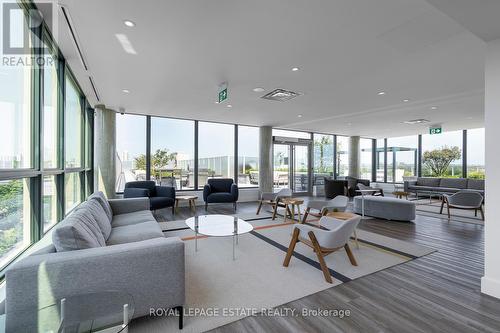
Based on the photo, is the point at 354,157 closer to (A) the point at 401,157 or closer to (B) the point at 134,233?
(A) the point at 401,157

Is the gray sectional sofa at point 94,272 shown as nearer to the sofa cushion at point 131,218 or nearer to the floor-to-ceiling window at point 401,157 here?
the sofa cushion at point 131,218

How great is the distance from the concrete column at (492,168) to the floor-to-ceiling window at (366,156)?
32.1 ft

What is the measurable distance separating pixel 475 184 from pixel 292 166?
626cm

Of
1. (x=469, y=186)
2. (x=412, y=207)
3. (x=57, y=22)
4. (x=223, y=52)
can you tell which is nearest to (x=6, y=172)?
(x=57, y=22)

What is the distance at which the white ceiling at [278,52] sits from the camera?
212 centimetres

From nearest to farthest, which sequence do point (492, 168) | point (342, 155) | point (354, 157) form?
point (492, 168) → point (354, 157) → point (342, 155)

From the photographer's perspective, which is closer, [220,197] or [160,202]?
[160,202]

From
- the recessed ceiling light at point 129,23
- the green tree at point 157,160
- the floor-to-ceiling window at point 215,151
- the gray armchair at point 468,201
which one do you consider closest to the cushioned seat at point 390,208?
the gray armchair at point 468,201

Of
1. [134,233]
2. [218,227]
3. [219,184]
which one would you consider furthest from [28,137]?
[219,184]

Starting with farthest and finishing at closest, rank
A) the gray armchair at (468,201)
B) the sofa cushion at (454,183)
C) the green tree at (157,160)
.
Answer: the sofa cushion at (454,183)
the green tree at (157,160)
the gray armchair at (468,201)

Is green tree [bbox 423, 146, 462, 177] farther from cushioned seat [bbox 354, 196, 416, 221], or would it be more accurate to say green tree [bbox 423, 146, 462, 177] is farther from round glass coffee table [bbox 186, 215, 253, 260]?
round glass coffee table [bbox 186, 215, 253, 260]

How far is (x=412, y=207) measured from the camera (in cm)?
500

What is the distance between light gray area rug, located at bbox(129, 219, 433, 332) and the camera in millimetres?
1924

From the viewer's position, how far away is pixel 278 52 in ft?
9.48
